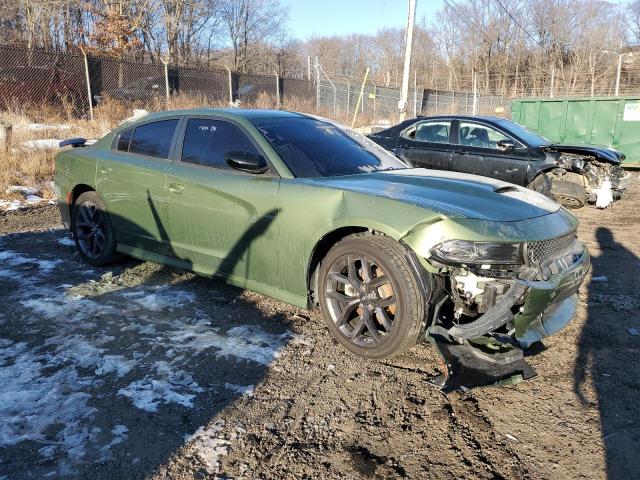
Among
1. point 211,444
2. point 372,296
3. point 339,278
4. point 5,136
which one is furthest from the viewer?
point 5,136

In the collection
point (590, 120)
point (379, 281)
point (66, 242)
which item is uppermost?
point (590, 120)

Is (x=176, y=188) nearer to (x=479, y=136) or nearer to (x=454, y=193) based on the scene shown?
(x=454, y=193)

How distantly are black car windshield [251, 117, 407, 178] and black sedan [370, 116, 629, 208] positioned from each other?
395 centimetres

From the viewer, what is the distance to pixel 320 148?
409cm

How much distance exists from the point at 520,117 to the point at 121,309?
14657 mm

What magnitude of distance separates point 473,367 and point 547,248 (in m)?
0.88

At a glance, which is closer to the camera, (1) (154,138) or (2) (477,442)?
(2) (477,442)

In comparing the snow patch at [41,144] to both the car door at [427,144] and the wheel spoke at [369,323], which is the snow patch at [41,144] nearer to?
the car door at [427,144]

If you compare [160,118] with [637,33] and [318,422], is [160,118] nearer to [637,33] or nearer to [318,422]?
[318,422]

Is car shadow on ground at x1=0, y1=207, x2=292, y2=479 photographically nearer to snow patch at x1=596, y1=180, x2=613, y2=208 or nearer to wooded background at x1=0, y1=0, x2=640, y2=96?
snow patch at x1=596, y1=180, x2=613, y2=208

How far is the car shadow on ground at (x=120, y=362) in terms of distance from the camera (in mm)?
2412

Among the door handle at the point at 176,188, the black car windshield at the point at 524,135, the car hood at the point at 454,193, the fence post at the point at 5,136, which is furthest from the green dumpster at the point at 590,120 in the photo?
the fence post at the point at 5,136

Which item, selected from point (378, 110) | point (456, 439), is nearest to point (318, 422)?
point (456, 439)

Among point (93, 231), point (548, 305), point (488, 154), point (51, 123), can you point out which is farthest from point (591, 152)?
point (51, 123)
